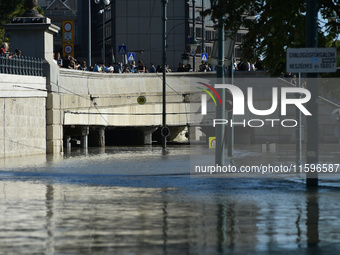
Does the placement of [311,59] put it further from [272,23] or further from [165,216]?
[165,216]

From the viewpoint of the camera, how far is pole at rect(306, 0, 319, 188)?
16656 millimetres

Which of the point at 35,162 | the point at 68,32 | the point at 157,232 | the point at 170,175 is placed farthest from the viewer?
the point at 68,32

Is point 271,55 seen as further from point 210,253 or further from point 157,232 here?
point 210,253

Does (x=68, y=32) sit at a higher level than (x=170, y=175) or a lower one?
higher

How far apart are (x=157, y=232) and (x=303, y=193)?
611 centimetres

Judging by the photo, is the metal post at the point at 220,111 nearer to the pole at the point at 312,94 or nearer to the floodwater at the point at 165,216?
the floodwater at the point at 165,216

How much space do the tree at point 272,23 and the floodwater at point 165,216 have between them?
281cm

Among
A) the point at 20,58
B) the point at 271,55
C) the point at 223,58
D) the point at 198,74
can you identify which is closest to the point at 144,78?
the point at 198,74

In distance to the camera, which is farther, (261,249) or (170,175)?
(170,175)

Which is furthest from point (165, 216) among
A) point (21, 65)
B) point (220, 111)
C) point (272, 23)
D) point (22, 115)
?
point (21, 65)

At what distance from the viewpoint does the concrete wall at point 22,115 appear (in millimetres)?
31219

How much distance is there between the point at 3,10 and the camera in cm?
4731

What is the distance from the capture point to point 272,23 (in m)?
18.8

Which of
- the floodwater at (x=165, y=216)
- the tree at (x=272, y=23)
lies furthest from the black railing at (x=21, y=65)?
the tree at (x=272, y=23)
